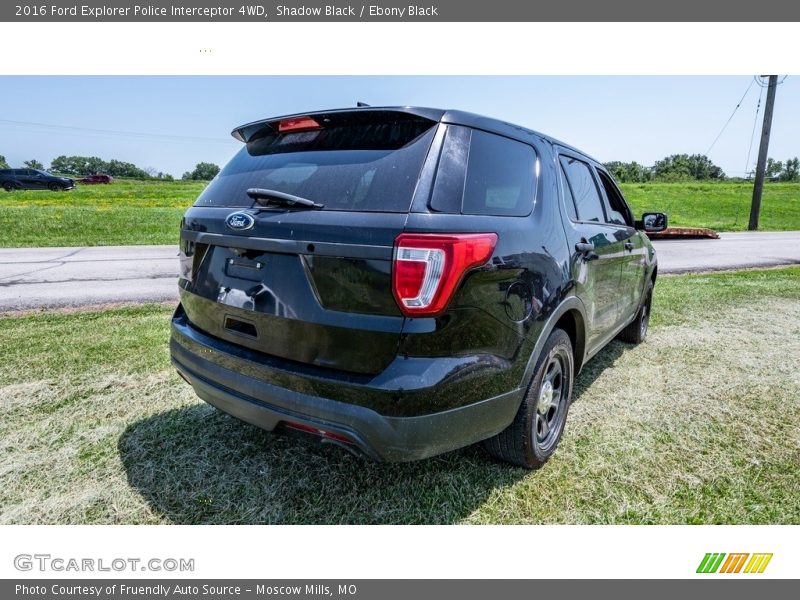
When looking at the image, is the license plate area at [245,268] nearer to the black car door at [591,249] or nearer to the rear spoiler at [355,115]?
the rear spoiler at [355,115]

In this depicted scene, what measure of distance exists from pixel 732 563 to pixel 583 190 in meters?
2.27


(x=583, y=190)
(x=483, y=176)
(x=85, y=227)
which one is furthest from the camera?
(x=85, y=227)

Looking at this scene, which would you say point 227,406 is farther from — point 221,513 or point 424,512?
point 424,512

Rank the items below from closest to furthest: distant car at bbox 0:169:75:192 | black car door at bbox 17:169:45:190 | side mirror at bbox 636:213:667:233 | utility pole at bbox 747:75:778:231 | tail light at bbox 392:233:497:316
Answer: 1. tail light at bbox 392:233:497:316
2. side mirror at bbox 636:213:667:233
3. utility pole at bbox 747:75:778:231
4. distant car at bbox 0:169:75:192
5. black car door at bbox 17:169:45:190

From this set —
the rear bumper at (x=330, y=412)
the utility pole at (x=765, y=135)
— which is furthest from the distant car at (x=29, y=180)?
the utility pole at (x=765, y=135)

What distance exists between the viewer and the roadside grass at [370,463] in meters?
2.24

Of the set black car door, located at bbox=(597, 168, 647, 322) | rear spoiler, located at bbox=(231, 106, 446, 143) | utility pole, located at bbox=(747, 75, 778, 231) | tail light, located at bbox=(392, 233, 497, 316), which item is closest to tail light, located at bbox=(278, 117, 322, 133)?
rear spoiler, located at bbox=(231, 106, 446, 143)

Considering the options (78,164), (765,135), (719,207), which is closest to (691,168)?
(719,207)

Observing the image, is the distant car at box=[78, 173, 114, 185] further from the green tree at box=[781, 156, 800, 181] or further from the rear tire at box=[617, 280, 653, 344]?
the green tree at box=[781, 156, 800, 181]

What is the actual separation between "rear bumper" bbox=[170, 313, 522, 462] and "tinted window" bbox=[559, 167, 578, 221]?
124 cm

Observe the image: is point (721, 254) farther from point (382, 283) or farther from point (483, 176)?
point (382, 283)

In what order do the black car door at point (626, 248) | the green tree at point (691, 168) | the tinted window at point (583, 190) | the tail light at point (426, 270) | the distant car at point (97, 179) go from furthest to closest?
the green tree at point (691, 168)
the distant car at point (97, 179)
the black car door at point (626, 248)
the tinted window at point (583, 190)
the tail light at point (426, 270)

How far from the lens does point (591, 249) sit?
9.53 ft

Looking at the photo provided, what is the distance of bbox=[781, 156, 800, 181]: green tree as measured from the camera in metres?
87.3
